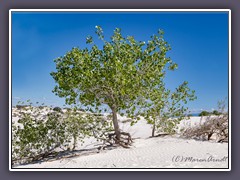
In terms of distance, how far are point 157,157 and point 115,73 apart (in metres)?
2.05

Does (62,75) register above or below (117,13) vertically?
below

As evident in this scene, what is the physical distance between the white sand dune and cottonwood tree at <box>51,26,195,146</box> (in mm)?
958

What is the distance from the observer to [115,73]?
7867 millimetres

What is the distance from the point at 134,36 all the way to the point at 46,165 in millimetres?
3403

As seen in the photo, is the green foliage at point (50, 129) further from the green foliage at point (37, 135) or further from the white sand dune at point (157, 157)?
the white sand dune at point (157, 157)

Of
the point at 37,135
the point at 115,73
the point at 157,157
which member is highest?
the point at 115,73

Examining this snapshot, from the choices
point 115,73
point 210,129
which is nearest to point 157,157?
point 115,73

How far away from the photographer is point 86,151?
868cm

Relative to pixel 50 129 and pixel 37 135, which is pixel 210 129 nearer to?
pixel 50 129

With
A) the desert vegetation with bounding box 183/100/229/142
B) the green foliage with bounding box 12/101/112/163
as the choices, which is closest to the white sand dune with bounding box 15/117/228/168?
the green foliage with bounding box 12/101/112/163

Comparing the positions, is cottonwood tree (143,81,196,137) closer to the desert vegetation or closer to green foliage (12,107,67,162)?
the desert vegetation
